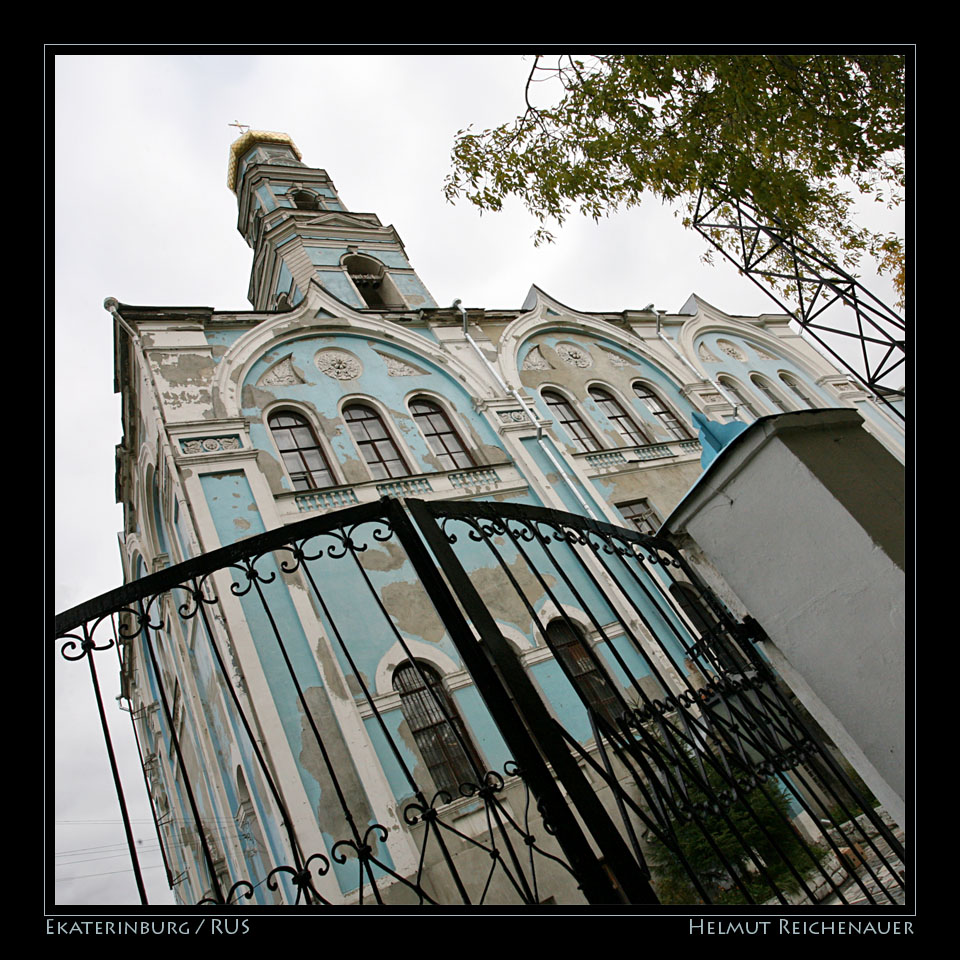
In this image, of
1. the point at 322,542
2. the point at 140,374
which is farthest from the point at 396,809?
the point at 140,374

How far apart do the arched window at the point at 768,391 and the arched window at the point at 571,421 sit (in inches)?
238

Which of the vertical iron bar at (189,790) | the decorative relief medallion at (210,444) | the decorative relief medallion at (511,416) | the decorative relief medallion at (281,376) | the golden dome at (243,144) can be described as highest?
the golden dome at (243,144)

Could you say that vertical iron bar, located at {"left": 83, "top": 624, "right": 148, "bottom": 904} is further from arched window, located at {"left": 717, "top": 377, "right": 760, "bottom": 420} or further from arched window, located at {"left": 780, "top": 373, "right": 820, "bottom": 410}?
arched window, located at {"left": 780, "top": 373, "right": 820, "bottom": 410}

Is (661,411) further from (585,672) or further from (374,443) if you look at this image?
(585,672)

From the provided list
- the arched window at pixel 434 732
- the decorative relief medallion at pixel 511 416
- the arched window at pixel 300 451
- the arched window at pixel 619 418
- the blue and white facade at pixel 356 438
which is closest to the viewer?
the arched window at pixel 434 732

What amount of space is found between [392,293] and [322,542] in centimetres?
923

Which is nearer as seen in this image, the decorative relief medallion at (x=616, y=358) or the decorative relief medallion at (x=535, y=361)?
the decorative relief medallion at (x=535, y=361)

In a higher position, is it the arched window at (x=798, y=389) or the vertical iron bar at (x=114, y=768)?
the arched window at (x=798, y=389)

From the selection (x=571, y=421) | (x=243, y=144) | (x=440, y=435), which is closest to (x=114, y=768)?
(x=440, y=435)

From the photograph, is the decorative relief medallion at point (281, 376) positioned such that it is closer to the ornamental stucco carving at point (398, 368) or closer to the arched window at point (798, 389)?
the ornamental stucco carving at point (398, 368)

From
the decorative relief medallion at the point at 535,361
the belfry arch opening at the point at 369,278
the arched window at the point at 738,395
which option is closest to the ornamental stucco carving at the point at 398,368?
the decorative relief medallion at the point at 535,361

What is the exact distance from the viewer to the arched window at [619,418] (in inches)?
581
